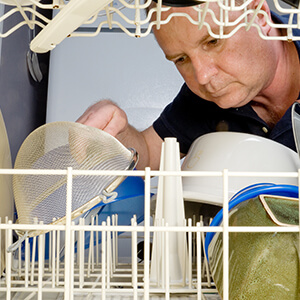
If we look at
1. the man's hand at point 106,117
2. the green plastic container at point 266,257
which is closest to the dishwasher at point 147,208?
the green plastic container at point 266,257

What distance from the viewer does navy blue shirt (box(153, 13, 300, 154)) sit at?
2.64 ft

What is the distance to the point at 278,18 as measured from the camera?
81cm

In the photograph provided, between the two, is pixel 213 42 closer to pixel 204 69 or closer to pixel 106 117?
pixel 204 69

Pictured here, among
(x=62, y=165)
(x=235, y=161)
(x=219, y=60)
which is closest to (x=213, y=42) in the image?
(x=219, y=60)

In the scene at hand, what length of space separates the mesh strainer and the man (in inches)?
14.5

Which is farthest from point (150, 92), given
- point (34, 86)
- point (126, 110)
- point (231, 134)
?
point (231, 134)

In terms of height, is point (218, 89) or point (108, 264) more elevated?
point (218, 89)

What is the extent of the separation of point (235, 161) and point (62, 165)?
0.19 meters

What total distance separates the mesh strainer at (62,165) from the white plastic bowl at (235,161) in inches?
3.9

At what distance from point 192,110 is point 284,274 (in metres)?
0.68

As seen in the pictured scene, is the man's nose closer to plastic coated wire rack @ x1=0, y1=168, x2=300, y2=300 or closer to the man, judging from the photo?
the man

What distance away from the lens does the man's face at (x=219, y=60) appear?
28.8 inches

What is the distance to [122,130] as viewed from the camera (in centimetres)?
85

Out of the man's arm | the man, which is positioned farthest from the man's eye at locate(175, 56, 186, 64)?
the man's arm
